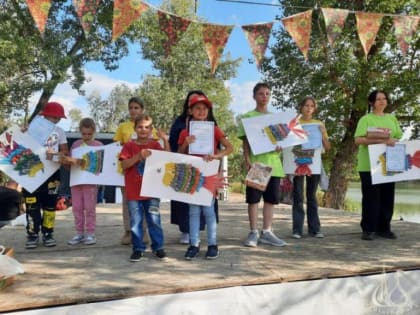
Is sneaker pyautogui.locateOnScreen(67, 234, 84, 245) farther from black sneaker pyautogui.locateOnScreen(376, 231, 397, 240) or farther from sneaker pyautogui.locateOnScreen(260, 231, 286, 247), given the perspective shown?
black sneaker pyautogui.locateOnScreen(376, 231, 397, 240)

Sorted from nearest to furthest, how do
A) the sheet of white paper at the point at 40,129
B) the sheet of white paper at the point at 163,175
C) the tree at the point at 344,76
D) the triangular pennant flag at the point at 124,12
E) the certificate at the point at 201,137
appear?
the sheet of white paper at the point at 163,175
the certificate at the point at 201,137
the sheet of white paper at the point at 40,129
the triangular pennant flag at the point at 124,12
the tree at the point at 344,76

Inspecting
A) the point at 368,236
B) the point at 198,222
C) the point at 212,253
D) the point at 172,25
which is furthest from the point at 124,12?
the point at 368,236

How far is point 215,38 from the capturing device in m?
4.91

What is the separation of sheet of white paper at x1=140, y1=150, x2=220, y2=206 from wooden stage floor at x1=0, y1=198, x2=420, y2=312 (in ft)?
1.62

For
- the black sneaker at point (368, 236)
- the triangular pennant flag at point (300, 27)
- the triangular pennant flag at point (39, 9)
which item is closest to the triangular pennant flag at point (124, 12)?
the triangular pennant flag at point (39, 9)

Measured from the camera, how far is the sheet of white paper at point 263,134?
371 centimetres

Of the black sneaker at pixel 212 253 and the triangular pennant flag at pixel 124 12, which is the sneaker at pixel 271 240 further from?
the triangular pennant flag at pixel 124 12

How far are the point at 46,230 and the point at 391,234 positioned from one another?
340cm

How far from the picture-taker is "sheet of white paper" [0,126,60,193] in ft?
11.8

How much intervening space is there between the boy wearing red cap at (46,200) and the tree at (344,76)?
277 inches

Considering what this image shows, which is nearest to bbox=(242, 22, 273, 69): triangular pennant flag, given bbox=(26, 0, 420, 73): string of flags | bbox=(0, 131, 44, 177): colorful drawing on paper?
bbox=(26, 0, 420, 73): string of flags

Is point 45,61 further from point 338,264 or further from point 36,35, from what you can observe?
point 338,264

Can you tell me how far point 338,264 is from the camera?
2.98 metres

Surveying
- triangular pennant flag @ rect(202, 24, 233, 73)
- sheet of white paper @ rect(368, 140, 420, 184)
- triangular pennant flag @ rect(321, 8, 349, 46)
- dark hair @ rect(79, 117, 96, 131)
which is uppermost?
triangular pennant flag @ rect(321, 8, 349, 46)
